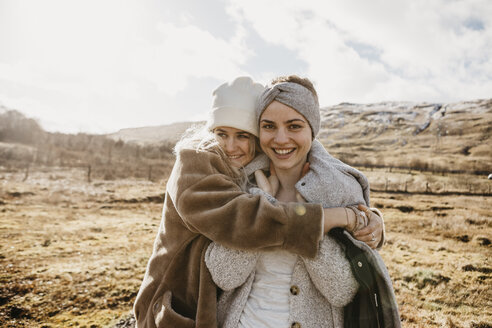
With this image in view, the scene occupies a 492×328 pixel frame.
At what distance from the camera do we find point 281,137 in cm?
234

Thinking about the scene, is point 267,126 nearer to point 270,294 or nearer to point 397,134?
point 270,294

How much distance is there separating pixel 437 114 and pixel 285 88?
176207 mm

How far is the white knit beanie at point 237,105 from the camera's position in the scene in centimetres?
264

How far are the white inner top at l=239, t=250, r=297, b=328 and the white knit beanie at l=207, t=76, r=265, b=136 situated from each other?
3.93 feet

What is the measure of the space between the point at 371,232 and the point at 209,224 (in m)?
1.22

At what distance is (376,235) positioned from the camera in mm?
2119

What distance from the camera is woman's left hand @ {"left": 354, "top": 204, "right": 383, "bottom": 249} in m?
2.03

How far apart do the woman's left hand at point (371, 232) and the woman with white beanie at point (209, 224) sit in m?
0.15

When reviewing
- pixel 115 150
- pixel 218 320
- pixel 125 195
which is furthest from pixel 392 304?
pixel 115 150

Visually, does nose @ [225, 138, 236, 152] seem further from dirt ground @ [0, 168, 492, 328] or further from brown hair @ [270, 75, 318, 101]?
dirt ground @ [0, 168, 492, 328]

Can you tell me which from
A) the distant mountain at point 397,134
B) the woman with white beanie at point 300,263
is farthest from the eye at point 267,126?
the distant mountain at point 397,134

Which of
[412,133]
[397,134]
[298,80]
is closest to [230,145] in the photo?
[298,80]

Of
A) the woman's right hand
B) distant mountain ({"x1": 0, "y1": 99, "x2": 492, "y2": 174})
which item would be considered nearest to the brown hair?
the woman's right hand

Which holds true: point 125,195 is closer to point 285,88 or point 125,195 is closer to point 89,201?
point 89,201
